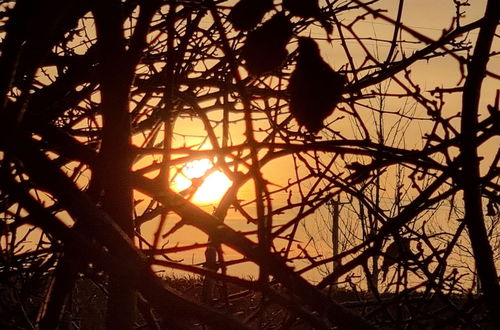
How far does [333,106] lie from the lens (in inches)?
31.9

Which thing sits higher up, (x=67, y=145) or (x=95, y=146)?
(x=95, y=146)

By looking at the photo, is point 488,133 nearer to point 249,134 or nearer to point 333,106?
point 333,106

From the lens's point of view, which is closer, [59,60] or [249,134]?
[249,134]

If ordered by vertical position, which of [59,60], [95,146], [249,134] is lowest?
[249,134]

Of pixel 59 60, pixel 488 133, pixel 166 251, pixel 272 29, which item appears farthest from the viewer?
pixel 59 60

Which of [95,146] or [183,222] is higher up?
[95,146]

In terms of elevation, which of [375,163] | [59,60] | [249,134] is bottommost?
[249,134]

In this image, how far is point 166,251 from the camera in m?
1.25

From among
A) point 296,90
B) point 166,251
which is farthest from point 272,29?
point 166,251

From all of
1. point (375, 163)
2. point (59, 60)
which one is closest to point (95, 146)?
point (59, 60)

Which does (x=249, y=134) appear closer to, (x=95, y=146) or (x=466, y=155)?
(x=466, y=155)

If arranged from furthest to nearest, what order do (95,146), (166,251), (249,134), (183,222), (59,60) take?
(59,60) → (95,146) → (166,251) → (183,222) → (249,134)

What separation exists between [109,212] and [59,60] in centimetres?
141

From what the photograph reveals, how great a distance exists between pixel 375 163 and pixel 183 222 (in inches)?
13.0
